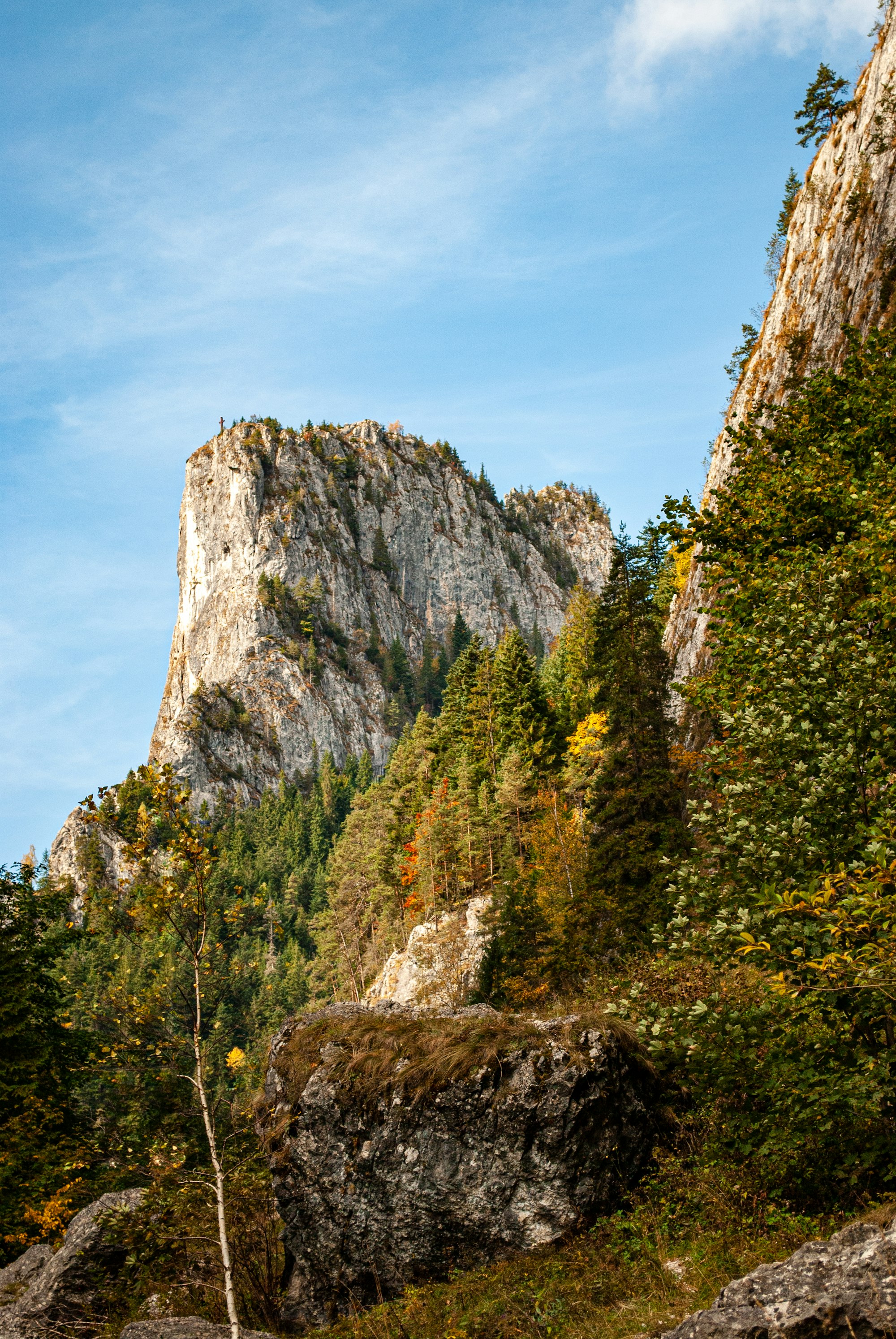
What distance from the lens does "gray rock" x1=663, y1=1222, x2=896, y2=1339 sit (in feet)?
15.5

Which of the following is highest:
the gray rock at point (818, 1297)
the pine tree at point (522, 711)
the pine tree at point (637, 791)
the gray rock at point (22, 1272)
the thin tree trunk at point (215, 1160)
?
the pine tree at point (522, 711)

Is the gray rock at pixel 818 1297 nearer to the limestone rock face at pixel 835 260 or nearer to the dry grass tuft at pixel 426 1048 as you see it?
the dry grass tuft at pixel 426 1048

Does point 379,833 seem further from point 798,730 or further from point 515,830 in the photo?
point 798,730

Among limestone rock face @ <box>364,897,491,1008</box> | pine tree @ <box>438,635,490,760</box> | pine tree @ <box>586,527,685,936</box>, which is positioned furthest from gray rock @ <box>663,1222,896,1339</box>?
pine tree @ <box>438,635,490,760</box>

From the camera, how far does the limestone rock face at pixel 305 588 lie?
14350cm

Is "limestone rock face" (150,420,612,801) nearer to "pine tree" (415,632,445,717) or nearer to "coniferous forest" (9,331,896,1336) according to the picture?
"pine tree" (415,632,445,717)

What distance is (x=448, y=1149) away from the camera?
10.4 meters

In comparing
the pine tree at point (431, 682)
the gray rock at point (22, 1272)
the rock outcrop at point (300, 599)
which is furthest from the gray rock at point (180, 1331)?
the pine tree at point (431, 682)

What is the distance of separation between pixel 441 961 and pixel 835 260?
31.3 m

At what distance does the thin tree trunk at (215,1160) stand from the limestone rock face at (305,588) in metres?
125

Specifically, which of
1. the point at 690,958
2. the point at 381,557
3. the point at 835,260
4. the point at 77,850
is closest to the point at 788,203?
the point at 835,260

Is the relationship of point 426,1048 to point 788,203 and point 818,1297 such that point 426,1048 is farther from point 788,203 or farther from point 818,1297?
point 788,203

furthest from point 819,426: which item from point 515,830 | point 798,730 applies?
point 515,830

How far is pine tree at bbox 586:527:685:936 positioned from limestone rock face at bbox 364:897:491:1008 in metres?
12.3
